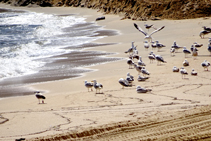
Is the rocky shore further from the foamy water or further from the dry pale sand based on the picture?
the dry pale sand

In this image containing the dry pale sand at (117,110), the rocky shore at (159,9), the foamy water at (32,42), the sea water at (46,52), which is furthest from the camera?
the rocky shore at (159,9)

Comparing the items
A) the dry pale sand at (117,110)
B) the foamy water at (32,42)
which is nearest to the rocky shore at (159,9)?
the foamy water at (32,42)

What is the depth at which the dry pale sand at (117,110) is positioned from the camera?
6477 millimetres

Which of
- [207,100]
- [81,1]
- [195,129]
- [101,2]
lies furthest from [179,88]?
[81,1]

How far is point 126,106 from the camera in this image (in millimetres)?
8656

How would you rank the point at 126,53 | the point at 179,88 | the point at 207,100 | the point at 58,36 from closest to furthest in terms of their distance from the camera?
the point at 207,100 < the point at 179,88 < the point at 126,53 < the point at 58,36

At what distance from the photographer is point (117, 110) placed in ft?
27.2

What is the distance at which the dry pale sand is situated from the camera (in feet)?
21.2

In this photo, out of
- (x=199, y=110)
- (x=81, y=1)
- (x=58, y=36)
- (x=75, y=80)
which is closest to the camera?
(x=199, y=110)

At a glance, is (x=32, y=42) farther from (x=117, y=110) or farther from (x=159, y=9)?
(x=117, y=110)

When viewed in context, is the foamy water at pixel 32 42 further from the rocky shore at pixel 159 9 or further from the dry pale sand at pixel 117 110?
the rocky shore at pixel 159 9

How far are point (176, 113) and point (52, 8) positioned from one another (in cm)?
4978

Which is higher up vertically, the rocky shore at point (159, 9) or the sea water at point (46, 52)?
the rocky shore at point (159, 9)

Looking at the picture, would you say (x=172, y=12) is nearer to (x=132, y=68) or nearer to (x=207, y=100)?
(x=132, y=68)
